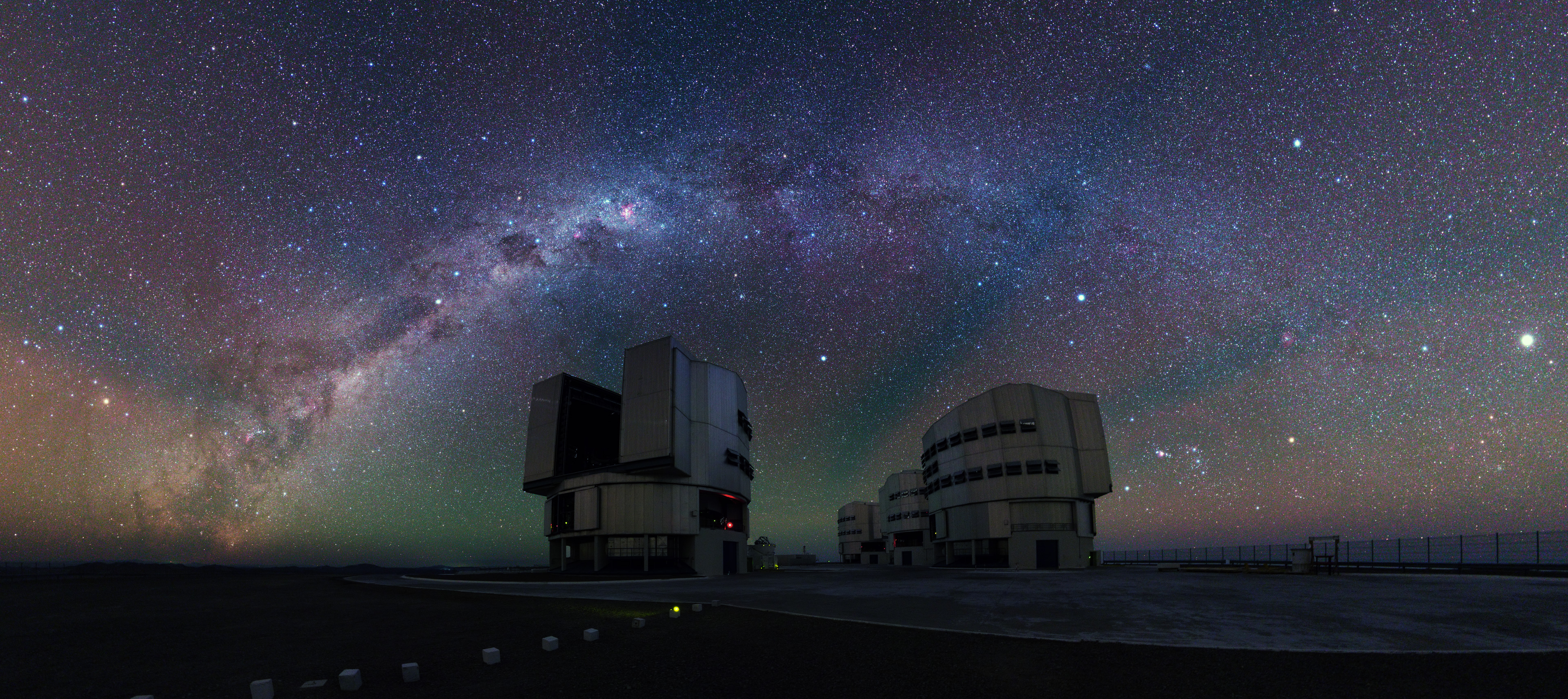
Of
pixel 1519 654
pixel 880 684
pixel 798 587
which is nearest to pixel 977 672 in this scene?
pixel 880 684

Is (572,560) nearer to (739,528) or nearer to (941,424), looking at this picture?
(739,528)

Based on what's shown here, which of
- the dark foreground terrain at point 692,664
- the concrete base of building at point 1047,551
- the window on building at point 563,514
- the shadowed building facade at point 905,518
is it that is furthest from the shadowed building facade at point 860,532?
the dark foreground terrain at point 692,664

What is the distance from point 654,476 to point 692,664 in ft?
130

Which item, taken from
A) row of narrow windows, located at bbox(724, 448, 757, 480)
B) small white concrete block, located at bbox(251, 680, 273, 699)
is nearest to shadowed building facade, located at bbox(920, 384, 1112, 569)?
row of narrow windows, located at bbox(724, 448, 757, 480)

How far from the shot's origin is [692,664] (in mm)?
10547

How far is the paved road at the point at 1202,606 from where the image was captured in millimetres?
11969

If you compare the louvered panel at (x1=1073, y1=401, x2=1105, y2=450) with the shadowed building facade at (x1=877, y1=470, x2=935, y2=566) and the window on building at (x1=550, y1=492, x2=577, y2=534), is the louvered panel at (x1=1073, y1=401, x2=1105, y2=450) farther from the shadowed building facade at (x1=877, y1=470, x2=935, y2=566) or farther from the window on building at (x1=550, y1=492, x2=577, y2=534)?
the window on building at (x1=550, y1=492, x2=577, y2=534)

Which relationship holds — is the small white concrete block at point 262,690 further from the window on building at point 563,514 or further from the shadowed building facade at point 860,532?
the shadowed building facade at point 860,532

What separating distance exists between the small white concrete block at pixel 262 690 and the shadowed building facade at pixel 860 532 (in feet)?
425

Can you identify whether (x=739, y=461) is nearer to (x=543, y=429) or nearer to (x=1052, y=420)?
(x=543, y=429)

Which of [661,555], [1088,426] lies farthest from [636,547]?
[1088,426]

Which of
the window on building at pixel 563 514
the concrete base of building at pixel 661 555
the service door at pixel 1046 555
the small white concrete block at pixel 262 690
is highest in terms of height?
the small white concrete block at pixel 262 690

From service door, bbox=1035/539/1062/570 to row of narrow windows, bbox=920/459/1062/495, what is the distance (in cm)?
660

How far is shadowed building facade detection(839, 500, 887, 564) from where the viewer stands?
13625cm
